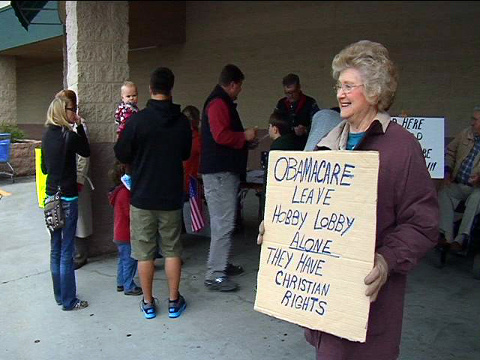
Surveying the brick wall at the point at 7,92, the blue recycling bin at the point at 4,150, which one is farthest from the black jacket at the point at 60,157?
the brick wall at the point at 7,92

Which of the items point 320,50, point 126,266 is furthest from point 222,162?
point 320,50

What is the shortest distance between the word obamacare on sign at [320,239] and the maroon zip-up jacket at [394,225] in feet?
0.41

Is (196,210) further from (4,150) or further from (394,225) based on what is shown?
(4,150)

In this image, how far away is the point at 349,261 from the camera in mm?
2006

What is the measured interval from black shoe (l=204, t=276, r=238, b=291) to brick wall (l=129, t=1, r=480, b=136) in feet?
9.82

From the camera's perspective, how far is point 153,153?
13.2 ft

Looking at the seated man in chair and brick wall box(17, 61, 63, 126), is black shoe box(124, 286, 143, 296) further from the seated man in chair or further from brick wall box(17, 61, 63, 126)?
brick wall box(17, 61, 63, 126)

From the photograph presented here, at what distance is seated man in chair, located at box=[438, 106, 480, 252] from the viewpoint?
535 centimetres

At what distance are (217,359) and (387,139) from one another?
2214mm

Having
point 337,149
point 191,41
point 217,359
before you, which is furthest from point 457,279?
point 191,41

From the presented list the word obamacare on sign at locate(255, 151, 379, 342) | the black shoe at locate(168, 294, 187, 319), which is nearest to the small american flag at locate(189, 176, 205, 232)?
the black shoe at locate(168, 294, 187, 319)

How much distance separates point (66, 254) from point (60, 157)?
32.5 inches

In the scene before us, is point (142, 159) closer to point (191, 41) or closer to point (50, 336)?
point (50, 336)

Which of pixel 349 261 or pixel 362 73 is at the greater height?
pixel 362 73
